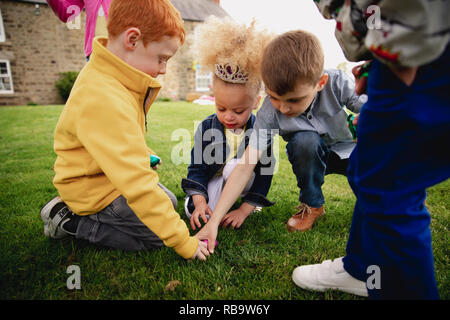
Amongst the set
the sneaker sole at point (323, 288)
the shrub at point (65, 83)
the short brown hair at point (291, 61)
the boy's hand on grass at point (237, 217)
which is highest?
the short brown hair at point (291, 61)

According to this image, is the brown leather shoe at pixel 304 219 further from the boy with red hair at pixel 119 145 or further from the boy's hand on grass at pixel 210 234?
the boy with red hair at pixel 119 145

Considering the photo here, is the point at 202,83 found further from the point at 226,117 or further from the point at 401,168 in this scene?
the point at 401,168

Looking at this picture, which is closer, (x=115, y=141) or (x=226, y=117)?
(x=115, y=141)

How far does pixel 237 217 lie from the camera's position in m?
2.22

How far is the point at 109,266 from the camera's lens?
166 cm

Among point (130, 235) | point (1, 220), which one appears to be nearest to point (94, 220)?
point (130, 235)

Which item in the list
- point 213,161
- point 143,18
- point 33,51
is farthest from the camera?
point 33,51

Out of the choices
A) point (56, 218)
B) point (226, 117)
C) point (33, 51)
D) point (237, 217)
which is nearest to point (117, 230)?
point (56, 218)

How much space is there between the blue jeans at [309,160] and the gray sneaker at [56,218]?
65.3 inches

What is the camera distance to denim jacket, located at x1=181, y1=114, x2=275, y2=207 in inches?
94.3

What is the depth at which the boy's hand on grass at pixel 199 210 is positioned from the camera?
2.11 metres

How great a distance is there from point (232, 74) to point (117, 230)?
4.48 ft

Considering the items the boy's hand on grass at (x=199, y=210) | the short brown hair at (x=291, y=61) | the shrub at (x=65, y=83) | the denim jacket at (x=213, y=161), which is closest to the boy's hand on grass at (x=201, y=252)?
the boy's hand on grass at (x=199, y=210)

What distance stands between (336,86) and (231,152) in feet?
3.34
